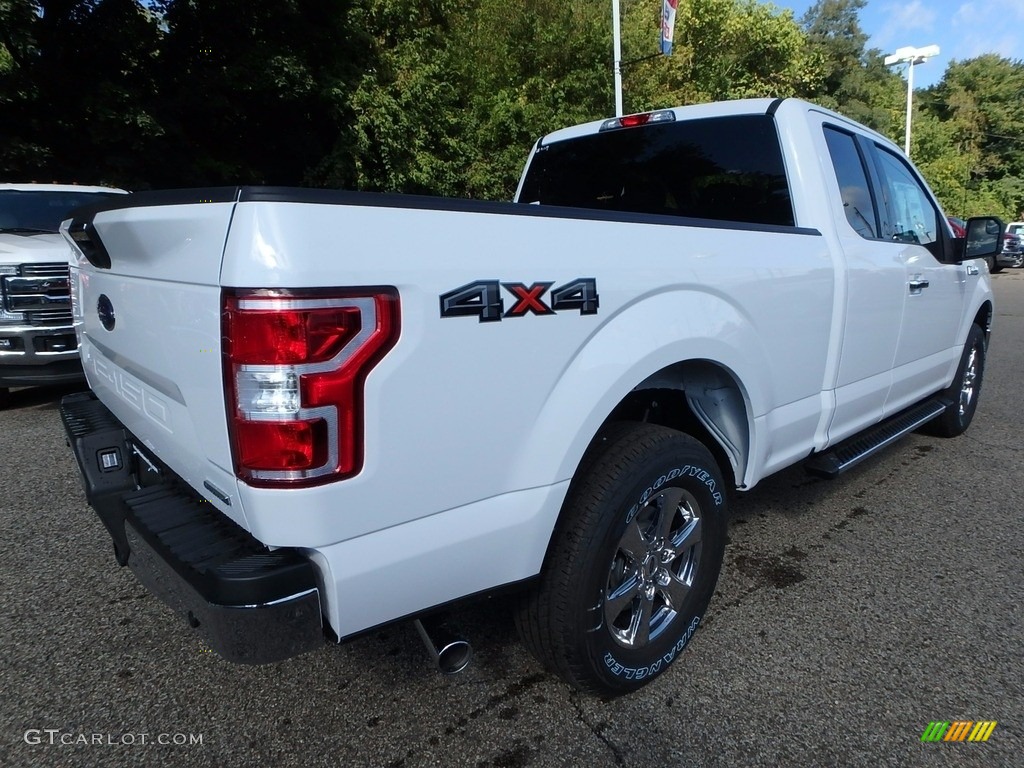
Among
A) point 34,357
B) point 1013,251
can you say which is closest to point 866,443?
point 34,357

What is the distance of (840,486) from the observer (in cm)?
406

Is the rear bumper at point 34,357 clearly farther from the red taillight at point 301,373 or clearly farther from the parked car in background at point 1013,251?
the parked car in background at point 1013,251

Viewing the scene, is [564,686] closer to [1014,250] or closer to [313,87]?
[313,87]

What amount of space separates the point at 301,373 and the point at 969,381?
5062mm

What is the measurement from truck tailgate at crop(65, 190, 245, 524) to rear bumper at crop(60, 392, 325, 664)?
0.09 m

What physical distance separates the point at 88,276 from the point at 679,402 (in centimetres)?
213

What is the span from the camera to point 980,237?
4223 mm

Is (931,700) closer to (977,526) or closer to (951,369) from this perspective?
(977,526)

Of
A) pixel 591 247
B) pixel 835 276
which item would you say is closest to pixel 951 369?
pixel 835 276

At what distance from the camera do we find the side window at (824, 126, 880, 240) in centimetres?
314

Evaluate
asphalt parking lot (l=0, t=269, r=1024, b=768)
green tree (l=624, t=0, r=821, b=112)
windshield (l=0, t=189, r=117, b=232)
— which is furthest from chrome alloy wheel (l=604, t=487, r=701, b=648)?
green tree (l=624, t=0, r=821, b=112)

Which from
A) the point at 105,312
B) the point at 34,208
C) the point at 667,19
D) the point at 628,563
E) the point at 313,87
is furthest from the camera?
the point at 667,19

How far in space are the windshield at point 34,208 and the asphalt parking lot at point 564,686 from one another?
405cm

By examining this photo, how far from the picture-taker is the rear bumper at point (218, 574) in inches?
58.1
